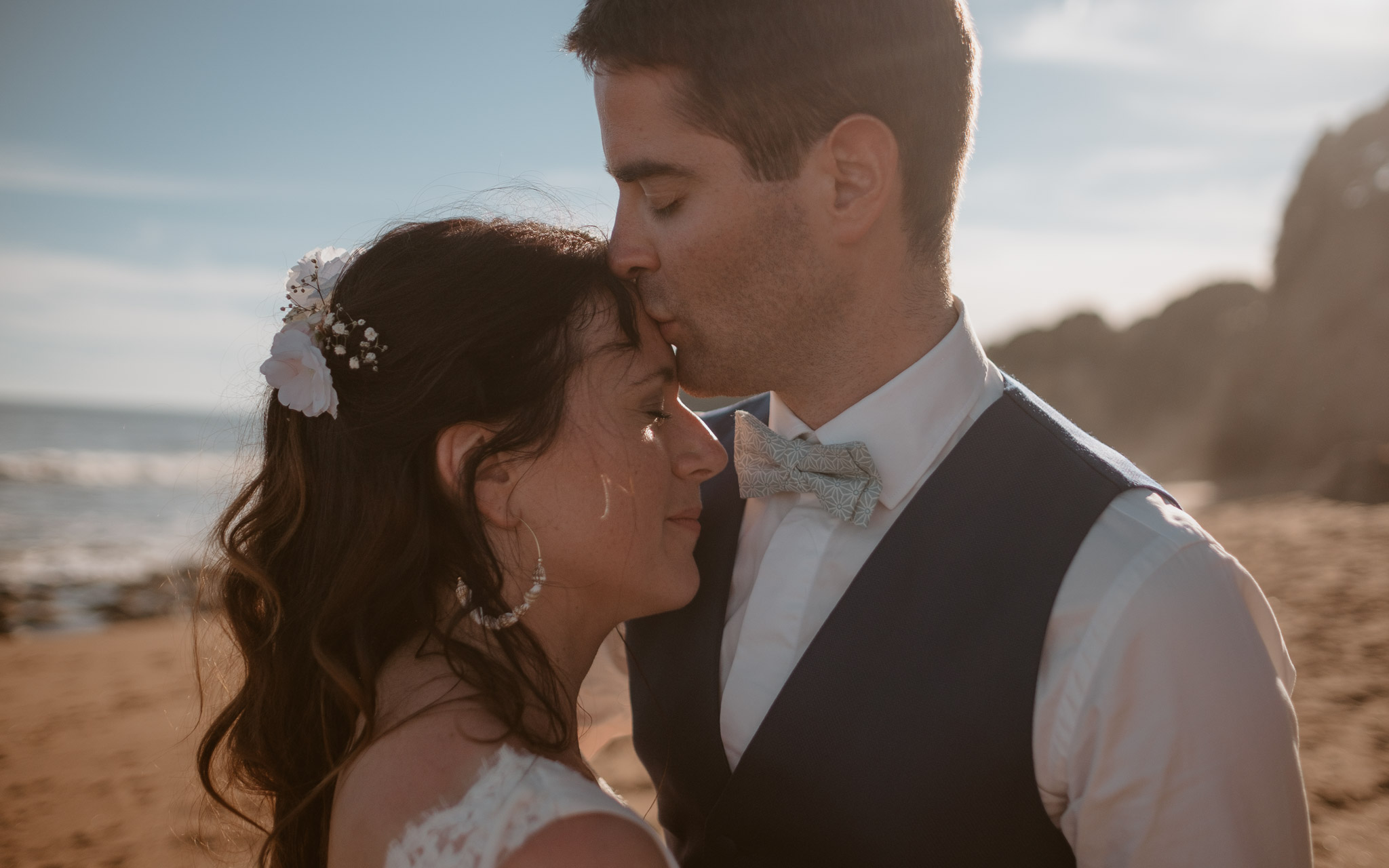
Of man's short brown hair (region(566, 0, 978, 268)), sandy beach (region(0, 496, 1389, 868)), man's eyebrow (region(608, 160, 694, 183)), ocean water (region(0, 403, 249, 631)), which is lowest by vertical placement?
ocean water (region(0, 403, 249, 631))

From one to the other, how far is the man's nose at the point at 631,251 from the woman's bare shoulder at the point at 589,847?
3.84 feet

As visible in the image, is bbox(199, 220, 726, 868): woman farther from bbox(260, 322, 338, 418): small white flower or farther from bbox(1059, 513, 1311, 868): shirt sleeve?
bbox(1059, 513, 1311, 868): shirt sleeve

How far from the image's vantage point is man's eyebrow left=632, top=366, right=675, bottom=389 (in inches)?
78.1

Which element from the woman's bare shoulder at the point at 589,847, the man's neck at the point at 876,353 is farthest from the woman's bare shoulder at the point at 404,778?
the man's neck at the point at 876,353

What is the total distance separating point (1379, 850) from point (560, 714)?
3625 millimetres

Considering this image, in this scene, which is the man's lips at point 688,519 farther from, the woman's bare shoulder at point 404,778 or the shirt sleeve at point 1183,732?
the shirt sleeve at point 1183,732

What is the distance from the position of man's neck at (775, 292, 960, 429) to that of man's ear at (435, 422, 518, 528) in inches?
29.1

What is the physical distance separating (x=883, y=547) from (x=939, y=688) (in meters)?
0.29

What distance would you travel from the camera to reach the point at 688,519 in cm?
216

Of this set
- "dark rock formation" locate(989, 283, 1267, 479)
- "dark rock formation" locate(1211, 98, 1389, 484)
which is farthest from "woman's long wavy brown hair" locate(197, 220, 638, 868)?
"dark rock formation" locate(989, 283, 1267, 479)

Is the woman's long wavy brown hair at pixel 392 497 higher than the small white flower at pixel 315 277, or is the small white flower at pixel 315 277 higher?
A: the small white flower at pixel 315 277

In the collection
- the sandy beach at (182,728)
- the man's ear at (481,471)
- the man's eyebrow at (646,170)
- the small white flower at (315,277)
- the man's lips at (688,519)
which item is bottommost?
the sandy beach at (182,728)

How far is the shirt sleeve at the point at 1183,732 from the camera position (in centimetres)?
146

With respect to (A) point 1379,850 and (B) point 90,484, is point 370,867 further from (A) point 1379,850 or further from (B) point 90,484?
(B) point 90,484
